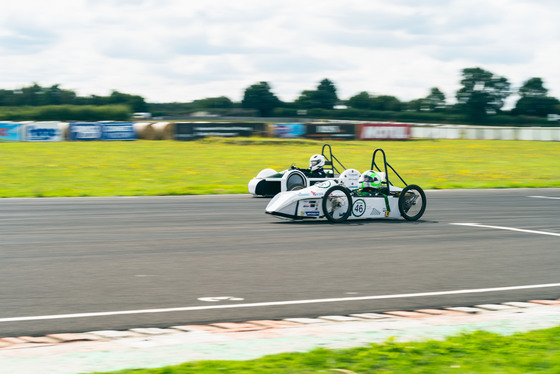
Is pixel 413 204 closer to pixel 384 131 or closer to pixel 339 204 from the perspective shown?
pixel 339 204

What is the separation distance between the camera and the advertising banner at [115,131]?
49.9 metres

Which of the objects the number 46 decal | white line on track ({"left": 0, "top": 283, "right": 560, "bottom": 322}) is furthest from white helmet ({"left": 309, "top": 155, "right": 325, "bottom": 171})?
white line on track ({"left": 0, "top": 283, "right": 560, "bottom": 322})

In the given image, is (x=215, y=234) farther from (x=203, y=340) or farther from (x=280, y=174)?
(x=280, y=174)

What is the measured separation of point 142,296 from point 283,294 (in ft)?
4.80

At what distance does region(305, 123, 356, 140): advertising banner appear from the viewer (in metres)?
54.0

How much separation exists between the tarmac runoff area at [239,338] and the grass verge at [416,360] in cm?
24

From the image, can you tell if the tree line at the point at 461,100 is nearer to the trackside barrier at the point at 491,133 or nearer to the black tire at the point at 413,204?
the trackside barrier at the point at 491,133

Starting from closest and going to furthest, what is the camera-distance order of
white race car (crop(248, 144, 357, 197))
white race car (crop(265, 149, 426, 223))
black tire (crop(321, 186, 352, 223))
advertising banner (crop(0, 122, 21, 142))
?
1. white race car (crop(265, 149, 426, 223))
2. black tire (crop(321, 186, 352, 223))
3. white race car (crop(248, 144, 357, 197))
4. advertising banner (crop(0, 122, 21, 142))

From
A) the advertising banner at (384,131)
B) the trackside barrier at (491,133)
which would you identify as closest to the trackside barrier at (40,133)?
the advertising banner at (384,131)

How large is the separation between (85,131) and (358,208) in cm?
3849

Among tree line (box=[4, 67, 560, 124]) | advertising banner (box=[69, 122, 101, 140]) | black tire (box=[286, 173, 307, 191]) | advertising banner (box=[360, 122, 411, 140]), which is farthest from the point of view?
tree line (box=[4, 67, 560, 124])

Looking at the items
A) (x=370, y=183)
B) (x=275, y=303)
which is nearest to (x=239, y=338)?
(x=275, y=303)

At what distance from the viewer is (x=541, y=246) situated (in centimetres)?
1123

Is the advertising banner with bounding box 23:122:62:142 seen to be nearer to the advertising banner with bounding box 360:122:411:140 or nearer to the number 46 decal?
the advertising banner with bounding box 360:122:411:140
